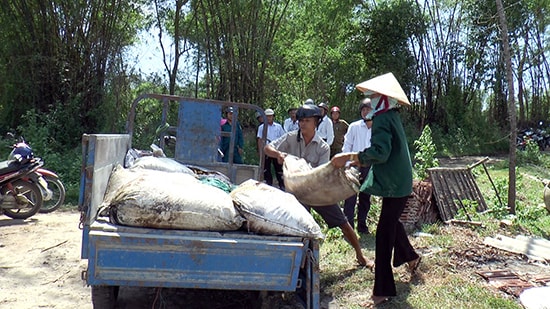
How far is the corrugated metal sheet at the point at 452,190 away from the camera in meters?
5.70

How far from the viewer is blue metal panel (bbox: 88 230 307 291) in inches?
98.4

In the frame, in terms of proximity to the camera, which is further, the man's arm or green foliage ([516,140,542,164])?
green foliage ([516,140,542,164])

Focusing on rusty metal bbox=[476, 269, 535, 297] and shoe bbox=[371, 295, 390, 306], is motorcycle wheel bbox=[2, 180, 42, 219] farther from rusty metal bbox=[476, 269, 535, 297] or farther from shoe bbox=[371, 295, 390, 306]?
rusty metal bbox=[476, 269, 535, 297]

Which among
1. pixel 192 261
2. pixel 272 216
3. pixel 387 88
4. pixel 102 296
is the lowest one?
pixel 102 296

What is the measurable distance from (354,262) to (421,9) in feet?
41.1

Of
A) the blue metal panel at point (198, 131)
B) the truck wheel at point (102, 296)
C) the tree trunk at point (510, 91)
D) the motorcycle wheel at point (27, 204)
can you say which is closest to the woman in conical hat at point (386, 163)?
the truck wheel at point (102, 296)

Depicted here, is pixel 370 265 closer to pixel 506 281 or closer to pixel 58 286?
pixel 506 281

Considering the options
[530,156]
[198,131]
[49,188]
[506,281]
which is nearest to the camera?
[506,281]

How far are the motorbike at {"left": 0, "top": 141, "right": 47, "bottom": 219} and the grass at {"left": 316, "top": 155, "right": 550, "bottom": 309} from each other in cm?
366

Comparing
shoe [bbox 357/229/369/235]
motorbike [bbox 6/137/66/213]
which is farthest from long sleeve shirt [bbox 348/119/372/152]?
motorbike [bbox 6/137/66/213]

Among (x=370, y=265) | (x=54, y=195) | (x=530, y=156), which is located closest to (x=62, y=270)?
(x=370, y=265)

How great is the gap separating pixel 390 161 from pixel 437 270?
1160mm

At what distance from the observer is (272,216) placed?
2.79 metres

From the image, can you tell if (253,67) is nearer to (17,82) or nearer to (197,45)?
(197,45)
